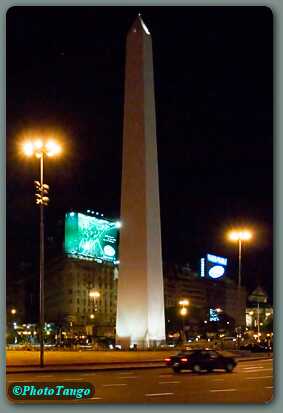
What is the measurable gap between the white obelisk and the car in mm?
13585

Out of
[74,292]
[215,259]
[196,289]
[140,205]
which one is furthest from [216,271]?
[140,205]

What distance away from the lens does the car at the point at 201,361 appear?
18.8m

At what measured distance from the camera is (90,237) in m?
68.0

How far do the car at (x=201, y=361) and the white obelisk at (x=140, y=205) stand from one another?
1358 centimetres

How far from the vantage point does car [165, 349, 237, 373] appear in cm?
1875

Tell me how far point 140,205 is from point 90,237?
35171 millimetres

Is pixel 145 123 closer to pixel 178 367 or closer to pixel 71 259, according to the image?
pixel 178 367

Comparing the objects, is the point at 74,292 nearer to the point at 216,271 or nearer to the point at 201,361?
the point at 216,271

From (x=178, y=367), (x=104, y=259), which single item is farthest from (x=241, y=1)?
(x=104, y=259)

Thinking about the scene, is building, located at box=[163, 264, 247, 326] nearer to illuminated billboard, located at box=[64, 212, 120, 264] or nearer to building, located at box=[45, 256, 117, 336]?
building, located at box=[45, 256, 117, 336]

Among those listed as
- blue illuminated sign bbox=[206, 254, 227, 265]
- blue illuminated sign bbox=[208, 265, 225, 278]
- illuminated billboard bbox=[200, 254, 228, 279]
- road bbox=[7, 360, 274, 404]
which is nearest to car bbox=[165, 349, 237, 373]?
road bbox=[7, 360, 274, 404]

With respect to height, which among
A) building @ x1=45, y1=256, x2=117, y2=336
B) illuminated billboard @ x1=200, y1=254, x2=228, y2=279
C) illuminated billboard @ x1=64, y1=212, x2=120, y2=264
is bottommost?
building @ x1=45, y1=256, x2=117, y2=336

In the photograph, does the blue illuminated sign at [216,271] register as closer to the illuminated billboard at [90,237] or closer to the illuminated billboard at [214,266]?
the illuminated billboard at [214,266]

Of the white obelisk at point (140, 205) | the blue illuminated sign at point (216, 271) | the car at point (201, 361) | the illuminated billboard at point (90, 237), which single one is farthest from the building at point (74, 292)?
the car at point (201, 361)
